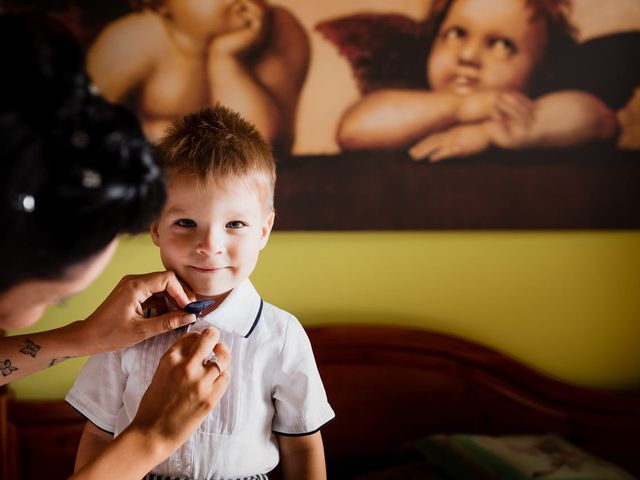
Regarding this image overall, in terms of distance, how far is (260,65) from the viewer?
6.04ft

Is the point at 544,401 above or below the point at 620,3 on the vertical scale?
below

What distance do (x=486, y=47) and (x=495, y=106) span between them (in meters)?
0.18

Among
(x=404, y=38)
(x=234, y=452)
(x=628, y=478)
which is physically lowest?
(x=628, y=478)

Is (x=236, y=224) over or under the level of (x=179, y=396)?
over

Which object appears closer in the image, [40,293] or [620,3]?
[40,293]

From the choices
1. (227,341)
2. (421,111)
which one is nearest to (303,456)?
(227,341)

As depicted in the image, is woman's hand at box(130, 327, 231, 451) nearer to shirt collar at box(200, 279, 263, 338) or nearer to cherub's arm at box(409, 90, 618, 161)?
shirt collar at box(200, 279, 263, 338)

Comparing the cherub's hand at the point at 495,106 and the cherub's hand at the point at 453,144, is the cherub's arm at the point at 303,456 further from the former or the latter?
the cherub's hand at the point at 495,106

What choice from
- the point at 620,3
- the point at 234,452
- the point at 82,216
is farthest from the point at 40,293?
the point at 620,3

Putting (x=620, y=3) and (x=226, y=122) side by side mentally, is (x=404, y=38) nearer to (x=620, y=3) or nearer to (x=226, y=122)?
(x=620, y=3)

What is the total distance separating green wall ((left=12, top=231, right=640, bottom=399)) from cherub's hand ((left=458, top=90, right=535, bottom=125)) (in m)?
0.35

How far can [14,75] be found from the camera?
663 mm

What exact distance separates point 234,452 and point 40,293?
47cm

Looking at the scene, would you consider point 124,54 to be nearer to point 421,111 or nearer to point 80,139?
point 421,111
